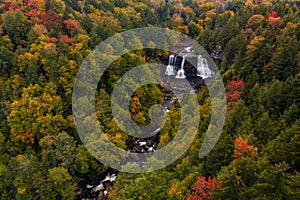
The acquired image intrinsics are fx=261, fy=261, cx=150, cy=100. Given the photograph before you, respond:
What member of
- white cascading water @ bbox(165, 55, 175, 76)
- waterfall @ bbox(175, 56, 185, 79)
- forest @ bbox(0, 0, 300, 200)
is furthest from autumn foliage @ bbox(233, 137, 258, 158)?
white cascading water @ bbox(165, 55, 175, 76)

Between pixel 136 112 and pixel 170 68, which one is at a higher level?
pixel 136 112

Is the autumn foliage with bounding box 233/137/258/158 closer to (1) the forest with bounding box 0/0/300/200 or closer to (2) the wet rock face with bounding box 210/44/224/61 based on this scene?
(1) the forest with bounding box 0/0/300/200

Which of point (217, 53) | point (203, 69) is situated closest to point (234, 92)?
point (203, 69)

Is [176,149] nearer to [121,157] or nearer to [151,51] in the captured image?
[121,157]

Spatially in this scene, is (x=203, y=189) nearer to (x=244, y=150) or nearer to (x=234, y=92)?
(x=244, y=150)

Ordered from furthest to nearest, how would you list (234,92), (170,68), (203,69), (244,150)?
1. (170,68)
2. (203,69)
3. (234,92)
4. (244,150)
